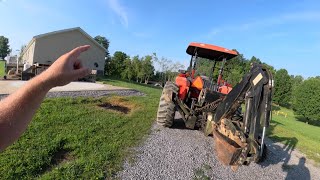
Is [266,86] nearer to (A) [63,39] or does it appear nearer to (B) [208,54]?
(B) [208,54]

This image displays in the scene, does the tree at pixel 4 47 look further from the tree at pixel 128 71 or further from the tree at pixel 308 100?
the tree at pixel 308 100

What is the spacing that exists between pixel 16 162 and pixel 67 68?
4260mm

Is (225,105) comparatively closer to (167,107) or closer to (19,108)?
(167,107)

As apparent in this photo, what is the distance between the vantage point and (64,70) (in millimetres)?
1535

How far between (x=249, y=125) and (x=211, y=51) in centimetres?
413

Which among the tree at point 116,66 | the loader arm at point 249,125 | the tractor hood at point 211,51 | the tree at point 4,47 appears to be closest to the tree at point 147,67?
the tree at point 116,66

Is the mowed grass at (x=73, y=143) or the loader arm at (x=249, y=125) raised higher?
the loader arm at (x=249, y=125)

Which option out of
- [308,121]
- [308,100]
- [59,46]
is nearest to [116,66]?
[59,46]

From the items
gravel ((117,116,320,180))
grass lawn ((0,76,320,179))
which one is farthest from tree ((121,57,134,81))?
gravel ((117,116,320,180))

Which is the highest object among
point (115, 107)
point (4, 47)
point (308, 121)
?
point (4, 47)

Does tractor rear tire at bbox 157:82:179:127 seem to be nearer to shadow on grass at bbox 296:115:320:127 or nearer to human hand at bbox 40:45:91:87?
human hand at bbox 40:45:91:87

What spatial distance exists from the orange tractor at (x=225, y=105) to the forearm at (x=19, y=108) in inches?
137

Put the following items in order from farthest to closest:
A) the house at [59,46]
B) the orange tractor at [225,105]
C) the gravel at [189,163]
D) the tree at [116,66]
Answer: the tree at [116,66], the house at [59,46], the gravel at [189,163], the orange tractor at [225,105]

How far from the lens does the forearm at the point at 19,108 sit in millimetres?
1381
